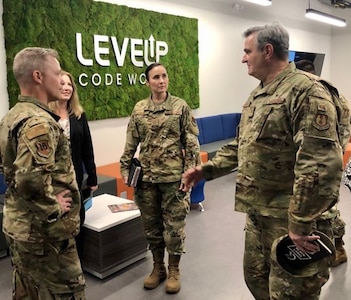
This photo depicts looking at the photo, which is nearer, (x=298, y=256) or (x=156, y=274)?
(x=298, y=256)

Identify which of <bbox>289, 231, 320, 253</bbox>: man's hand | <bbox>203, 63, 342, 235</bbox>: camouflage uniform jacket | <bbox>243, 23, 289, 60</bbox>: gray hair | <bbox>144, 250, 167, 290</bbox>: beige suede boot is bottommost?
<bbox>144, 250, 167, 290</bbox>: beige suede boot

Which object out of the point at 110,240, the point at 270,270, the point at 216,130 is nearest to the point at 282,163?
the point at 270,270

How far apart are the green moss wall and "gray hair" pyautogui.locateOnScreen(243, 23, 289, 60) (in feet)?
10.1

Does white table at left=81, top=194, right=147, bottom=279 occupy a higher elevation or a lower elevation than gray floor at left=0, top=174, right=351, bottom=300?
higher

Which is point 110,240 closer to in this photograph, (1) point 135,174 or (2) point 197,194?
(1) point 135,174

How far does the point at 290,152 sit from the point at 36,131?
1.11 metres

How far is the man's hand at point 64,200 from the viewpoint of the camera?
178 centimetres

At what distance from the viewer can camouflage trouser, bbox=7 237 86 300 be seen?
1.81m

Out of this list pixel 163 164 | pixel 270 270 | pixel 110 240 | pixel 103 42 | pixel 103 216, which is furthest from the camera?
pixel 103 42

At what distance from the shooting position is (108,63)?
5004 mm

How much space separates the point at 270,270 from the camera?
1.85 meters

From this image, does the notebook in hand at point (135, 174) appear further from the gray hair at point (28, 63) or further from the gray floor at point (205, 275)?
the gray hair at point (28, 63)

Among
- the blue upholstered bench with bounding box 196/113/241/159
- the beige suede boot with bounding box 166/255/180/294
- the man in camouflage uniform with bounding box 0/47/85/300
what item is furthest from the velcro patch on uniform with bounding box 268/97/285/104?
the blue upholstered bench with bounding box 196/113/241/159

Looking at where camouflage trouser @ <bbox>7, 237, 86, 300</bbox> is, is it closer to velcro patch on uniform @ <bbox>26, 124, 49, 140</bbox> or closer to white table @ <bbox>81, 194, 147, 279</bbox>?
velcro patch on uniform @ <bbox>26, 124, 49, 140</bbox>
